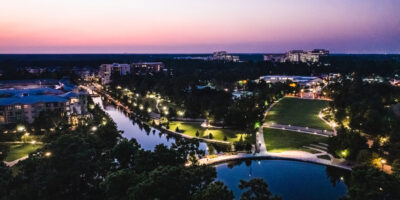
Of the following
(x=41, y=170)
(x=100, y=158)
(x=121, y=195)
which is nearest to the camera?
(x=121, y=195)

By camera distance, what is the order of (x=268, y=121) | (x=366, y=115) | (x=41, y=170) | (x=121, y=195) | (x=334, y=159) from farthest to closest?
(x=268, y=121), (x=366, y=115), (x=334, y=159), (x=41, y=170), (x=121, y=195)

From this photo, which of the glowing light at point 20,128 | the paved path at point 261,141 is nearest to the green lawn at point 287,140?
the paved path at point 261,141

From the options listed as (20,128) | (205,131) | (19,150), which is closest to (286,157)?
(205,131)

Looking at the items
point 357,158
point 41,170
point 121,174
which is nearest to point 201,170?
point 121,174

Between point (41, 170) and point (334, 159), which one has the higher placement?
point (41, 170)

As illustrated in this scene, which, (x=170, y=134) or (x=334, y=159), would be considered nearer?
(x=334, y=159)

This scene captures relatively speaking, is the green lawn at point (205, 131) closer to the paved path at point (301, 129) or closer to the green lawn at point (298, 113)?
the paved path at point (301, 129)

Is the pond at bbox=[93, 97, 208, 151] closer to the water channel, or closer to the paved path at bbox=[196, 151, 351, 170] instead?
the paved path at bbox=[196, 151, 351, 170]

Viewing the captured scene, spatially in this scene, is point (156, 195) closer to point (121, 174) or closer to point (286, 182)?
point (121, 174)
